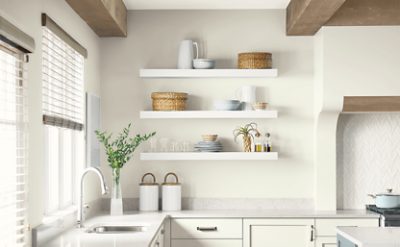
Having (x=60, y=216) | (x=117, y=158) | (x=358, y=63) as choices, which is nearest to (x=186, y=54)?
(x=117, y=158)

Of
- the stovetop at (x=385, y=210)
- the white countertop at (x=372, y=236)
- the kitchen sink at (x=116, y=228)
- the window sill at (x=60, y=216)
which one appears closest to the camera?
the white countertop at (x=372, y=236)

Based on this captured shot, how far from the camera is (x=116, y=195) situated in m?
6.02

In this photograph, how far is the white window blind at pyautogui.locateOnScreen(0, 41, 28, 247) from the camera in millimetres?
3590

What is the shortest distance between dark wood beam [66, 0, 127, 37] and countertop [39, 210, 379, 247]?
1567mm

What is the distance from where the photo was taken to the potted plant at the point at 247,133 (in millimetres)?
6348

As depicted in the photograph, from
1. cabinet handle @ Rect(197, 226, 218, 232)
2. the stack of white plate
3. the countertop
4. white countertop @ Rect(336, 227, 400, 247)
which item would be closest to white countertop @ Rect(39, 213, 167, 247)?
the countertop

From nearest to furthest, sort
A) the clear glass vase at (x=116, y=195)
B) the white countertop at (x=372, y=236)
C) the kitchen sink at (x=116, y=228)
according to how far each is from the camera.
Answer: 1. the white countertop at (x=372, y=236)
2. the kitchen sink at (x=116, y=228)
3. the clear glass vase at (x=116, y=195)

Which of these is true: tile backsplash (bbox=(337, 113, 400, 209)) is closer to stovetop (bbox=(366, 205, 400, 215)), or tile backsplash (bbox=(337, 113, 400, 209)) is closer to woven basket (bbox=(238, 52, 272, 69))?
stovetop (bbox=(366, 205, 400, 215))

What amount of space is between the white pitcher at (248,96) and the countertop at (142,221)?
0.94 metres

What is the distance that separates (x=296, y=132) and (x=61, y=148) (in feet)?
7.44

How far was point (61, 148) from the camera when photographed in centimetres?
520

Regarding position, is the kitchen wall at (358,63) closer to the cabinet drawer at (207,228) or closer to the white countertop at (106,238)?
the cabinet drawer at (207,228)

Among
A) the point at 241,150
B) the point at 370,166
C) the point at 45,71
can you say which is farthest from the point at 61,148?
the point at 370,166

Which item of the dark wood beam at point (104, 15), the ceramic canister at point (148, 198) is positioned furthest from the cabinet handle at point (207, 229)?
the dark wood beam at point (104, 15)
